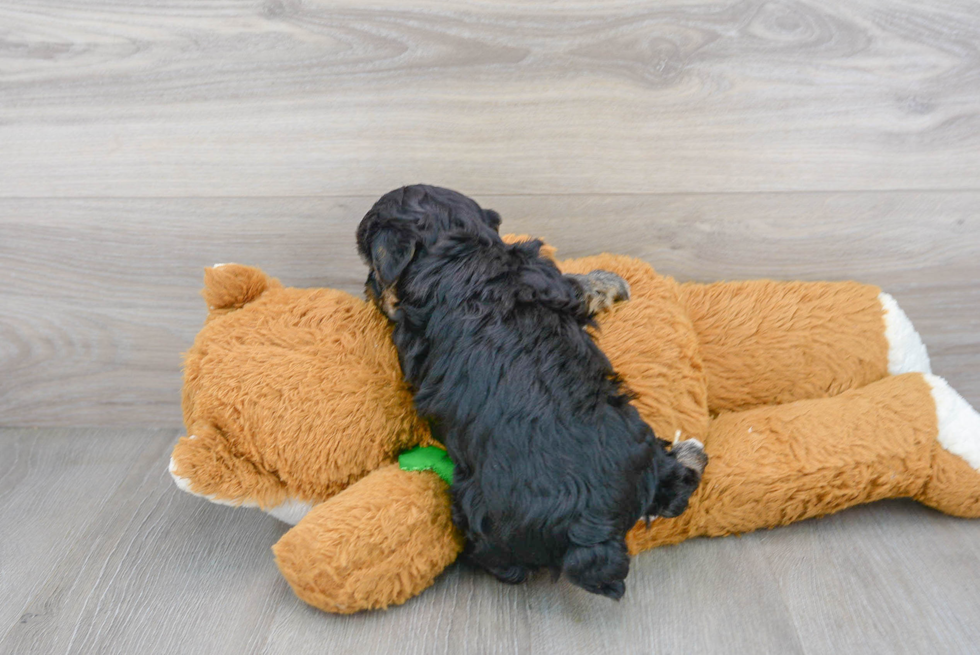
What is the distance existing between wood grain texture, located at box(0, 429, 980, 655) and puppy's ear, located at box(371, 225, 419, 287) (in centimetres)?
57

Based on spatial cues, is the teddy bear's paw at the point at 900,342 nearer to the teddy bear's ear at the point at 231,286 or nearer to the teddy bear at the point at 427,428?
the teddy bear at the point at 427,428

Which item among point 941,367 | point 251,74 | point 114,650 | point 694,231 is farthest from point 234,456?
point 941,367

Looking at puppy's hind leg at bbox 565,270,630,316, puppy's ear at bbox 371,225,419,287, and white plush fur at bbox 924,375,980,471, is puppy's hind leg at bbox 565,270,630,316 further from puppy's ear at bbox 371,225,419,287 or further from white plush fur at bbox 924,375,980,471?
white plush fur at bbox 924,375,980,471

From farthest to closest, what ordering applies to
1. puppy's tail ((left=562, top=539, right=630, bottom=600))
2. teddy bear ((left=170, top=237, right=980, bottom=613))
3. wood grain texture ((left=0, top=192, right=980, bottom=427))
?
wood grain texture ((left=0, top=192, right=980, bottom=427))
teddy bear ((left=170, top=237, right=980, bottom=613))
puppy's tail ((left=562, top=539, right=630, bottom=600))

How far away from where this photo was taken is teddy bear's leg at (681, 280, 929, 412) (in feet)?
5.13

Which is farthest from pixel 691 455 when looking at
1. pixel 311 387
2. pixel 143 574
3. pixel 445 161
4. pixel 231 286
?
pixel 143 574

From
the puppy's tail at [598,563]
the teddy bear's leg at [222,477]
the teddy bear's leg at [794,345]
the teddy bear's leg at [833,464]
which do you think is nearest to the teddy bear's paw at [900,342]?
the teddy bear's leg at [794,345]

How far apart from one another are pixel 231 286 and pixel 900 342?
139 cm

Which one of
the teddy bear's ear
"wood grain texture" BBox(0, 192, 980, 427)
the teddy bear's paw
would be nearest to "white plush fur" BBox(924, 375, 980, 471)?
the teddy bear's paw

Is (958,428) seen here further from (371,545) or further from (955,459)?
(371,545)

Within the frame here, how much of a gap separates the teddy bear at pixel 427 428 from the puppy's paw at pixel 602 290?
0.02 metres

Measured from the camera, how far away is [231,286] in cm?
148

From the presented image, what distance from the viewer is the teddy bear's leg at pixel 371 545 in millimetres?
1232

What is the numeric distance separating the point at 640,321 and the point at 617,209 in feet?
1.21
